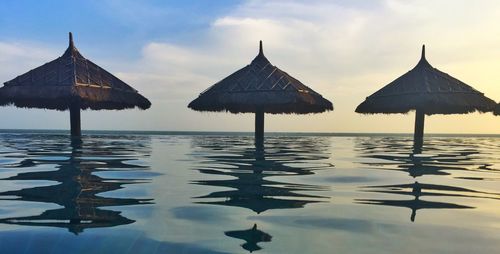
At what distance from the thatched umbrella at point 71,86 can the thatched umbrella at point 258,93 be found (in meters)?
2.50

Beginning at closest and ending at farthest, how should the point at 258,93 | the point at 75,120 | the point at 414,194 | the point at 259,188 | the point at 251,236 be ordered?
the point at 251,236 < the point at 414,194 < the point at 259,188 < the point at 258,93 < the point at 75,120

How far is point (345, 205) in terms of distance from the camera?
2.77 meters

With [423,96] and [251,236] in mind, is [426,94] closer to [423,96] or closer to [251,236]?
[423,96]

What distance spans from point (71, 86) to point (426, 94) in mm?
10711

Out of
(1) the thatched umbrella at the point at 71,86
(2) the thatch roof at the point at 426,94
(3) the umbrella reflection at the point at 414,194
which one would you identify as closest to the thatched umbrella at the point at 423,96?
(2) the thatch roof at the point at 426,94

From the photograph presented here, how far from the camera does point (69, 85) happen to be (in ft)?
40.7

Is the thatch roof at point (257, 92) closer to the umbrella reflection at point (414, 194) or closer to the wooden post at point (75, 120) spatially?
the wooden post at point (75, 120)

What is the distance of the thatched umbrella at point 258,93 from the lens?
1203cm

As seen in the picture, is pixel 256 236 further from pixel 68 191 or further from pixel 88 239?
pixel 68 191

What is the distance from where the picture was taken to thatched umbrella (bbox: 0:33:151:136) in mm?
12461

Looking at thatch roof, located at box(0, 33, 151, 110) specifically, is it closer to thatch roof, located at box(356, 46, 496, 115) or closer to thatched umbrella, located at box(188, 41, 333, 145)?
thatched umbrella, located at box(188, 41, 333, 145)

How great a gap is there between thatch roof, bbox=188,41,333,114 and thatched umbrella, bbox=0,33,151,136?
250 cm

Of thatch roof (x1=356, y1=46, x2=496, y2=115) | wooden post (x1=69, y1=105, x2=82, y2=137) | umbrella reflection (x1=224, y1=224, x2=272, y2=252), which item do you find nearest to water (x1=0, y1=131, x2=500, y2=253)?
umbrella reflection (x1=224, y1=224, x2=272, y2=252)

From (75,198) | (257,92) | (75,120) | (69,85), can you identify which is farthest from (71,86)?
(75,198)
